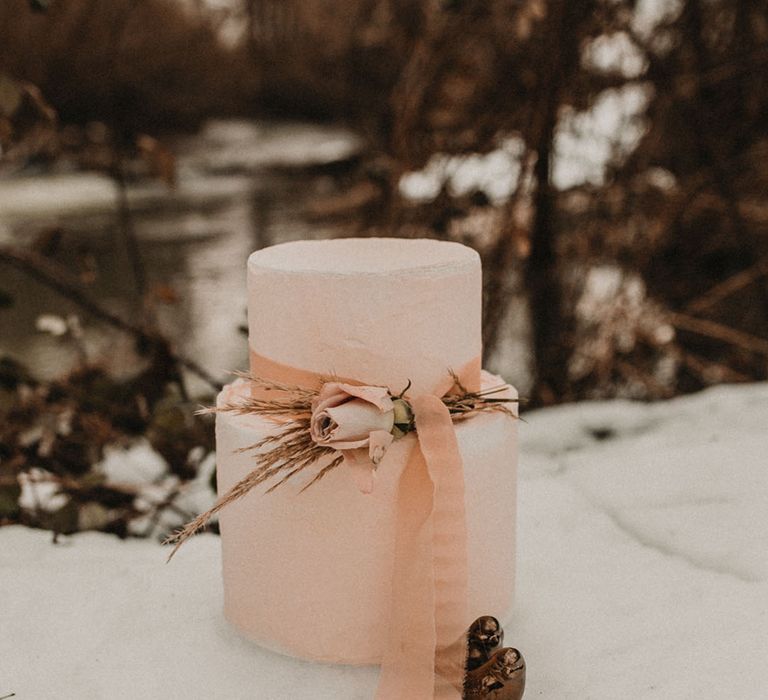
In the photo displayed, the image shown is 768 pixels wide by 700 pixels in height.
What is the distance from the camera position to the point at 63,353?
8.34ft

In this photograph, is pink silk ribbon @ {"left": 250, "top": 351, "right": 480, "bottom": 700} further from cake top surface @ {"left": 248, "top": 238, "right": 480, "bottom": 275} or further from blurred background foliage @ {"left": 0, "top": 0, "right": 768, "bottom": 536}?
blurred background foliage @ {"left": 0, "top": 0, "right": 768, "bottom": 536}

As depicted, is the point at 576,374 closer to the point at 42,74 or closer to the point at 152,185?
the point at 42,74

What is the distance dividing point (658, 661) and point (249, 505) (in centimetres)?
50

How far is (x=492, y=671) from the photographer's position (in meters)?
0.83

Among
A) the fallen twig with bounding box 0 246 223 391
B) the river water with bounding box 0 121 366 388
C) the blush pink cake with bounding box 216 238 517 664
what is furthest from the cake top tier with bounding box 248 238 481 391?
the river water with bounding box 0 121 366 388

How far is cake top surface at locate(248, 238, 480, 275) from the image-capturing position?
90 centimetres

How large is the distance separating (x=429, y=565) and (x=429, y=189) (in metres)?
1.50

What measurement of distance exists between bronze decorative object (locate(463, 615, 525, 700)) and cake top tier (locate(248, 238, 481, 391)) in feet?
0.91

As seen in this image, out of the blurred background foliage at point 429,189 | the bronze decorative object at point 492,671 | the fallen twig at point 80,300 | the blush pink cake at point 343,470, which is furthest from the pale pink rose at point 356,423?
the fallen twig at point 80,300

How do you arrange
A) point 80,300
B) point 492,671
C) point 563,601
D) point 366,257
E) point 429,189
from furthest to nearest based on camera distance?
point 429,189, point 80,300, point 563,601, point 366,257, point 492,671

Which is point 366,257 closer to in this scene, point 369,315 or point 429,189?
point 369,315

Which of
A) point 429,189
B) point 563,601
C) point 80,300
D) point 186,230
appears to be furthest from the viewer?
point 186,230

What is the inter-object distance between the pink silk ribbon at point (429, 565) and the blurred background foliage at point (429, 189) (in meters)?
Answer: 0.70

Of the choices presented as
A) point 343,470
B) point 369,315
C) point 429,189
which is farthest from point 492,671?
point 429,189
